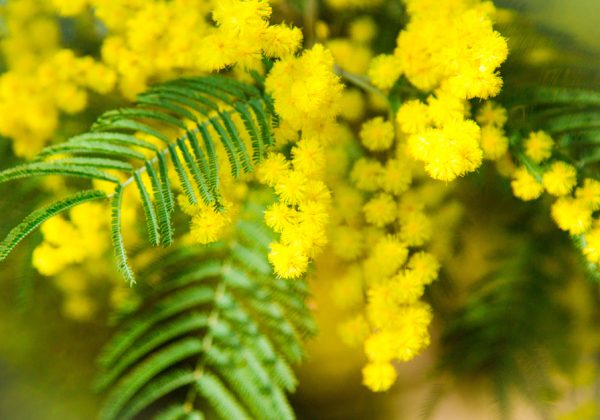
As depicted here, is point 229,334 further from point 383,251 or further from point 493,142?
point 493,142

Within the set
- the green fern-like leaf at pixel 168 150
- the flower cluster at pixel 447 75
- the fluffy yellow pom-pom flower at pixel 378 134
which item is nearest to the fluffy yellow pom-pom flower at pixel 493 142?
the flower cluster at pixel 447 75

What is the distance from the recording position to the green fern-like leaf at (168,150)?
18.2 inches

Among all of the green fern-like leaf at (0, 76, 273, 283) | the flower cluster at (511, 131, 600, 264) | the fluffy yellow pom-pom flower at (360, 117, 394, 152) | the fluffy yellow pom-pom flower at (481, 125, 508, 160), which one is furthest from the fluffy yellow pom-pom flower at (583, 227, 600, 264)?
the green fern-like leaf at (0, 76, 273, 283)

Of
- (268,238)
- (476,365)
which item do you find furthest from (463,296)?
(268,238)

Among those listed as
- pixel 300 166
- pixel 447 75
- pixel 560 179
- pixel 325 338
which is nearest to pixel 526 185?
pixel 560 179

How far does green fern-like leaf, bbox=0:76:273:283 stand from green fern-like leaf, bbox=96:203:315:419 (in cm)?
13

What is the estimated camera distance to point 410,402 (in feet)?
3.50

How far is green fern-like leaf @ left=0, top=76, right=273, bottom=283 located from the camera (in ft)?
1.52

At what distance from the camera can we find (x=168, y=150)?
1.72 feet

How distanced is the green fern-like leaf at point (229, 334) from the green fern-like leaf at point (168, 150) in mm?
125

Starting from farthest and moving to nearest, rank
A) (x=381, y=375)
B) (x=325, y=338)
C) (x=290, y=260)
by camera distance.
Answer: (x=325, y=338)
(x=381, y=375)
(x=290, y=260)

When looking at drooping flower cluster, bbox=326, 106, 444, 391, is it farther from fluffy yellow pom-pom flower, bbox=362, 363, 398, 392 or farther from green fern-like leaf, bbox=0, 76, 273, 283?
green fern-like leaf, bbox=0, 76, 273, 283

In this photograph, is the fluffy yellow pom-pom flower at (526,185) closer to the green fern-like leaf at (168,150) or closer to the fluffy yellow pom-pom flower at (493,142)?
the fluffy yellow pom-pom flower at (493,142)

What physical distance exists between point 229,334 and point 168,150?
25cm
